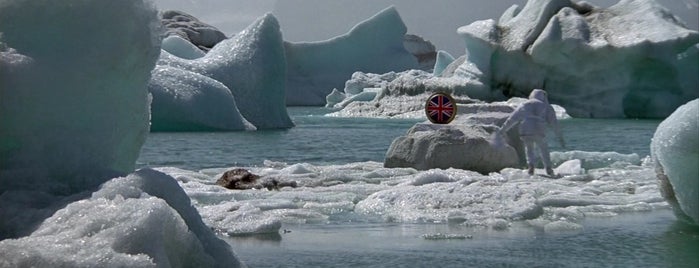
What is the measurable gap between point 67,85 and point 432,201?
176 inches

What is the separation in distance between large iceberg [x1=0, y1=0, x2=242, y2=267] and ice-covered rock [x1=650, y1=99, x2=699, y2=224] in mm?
3866

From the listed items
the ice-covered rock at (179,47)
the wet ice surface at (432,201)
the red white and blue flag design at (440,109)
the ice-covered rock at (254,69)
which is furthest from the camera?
the ice-covered rock at (179,47)

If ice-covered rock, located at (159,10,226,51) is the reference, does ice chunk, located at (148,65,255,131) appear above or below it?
below

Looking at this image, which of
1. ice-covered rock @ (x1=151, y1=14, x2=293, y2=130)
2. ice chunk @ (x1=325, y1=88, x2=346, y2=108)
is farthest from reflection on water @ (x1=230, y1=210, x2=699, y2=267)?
ice chunk @ (x1=325, y1=88, x2=346, y2=108)

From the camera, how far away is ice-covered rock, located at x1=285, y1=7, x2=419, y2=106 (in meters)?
48.2

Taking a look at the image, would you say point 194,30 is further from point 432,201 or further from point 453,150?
point 432,201

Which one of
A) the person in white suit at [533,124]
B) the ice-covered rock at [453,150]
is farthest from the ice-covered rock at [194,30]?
the person in white suit at [533,124]

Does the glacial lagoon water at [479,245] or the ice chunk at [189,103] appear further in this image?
the ice chunk at [189,103]

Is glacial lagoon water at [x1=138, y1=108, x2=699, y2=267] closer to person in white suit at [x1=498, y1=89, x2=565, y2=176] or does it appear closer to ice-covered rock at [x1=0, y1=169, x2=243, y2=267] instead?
ice-covered rock at [x1=0, y1=169, x2=243, y2=267]

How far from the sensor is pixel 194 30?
62.7 m

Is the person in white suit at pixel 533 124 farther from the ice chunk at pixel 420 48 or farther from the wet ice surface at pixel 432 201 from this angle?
the ice chunk at pixel 420 48

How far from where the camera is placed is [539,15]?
33500 mm

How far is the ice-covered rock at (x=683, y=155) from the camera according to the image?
23.0 feet

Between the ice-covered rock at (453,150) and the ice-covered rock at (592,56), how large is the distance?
66.9 ft
